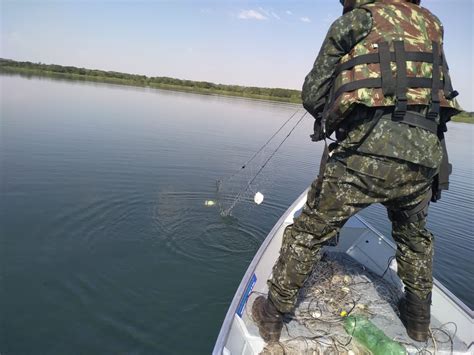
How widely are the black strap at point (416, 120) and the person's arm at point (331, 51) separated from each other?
575 millimetres

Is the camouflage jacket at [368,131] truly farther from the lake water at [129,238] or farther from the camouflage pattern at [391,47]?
the lake water at [129,238]

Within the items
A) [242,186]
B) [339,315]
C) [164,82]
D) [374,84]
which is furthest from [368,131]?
[164,82]

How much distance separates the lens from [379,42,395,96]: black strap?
2.30 metres

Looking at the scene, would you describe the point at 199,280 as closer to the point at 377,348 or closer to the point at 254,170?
the point at 377,348

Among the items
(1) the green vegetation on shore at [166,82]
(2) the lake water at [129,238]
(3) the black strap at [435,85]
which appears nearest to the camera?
(3) the black strap at [435,85]

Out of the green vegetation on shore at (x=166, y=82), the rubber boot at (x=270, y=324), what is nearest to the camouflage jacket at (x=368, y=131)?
the rubber boot at (x=270, y=324)

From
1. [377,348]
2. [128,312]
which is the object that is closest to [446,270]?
[377,348]

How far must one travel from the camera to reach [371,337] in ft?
9.77

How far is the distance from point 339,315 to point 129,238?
335 centimetres

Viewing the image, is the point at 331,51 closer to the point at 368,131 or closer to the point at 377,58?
the point at 377,58

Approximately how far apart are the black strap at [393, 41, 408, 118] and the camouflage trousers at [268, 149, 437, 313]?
371 millimetres

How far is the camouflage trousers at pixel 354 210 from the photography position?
2.42 metres

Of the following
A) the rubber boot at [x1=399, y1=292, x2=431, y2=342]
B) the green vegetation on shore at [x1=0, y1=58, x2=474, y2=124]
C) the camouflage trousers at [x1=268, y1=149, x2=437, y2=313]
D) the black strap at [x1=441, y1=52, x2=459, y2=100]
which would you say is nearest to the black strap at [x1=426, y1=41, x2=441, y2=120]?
the black strap at [x1=441, y1=52, x2=459, y2=100]

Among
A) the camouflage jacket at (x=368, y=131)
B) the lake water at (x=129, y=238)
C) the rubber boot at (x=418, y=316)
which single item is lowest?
the lake water at (x=129, y=238)
